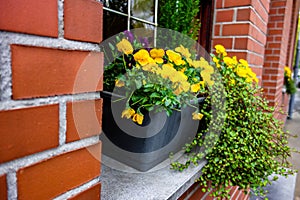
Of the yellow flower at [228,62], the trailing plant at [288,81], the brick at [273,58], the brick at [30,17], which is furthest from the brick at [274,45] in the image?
the brick at [30,17]

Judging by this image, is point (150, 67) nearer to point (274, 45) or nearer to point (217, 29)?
point (217, 29)

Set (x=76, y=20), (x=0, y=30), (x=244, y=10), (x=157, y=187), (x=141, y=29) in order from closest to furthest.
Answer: (x=0, y=30) < (x=76, y=20) < (x=157, y=187) < (x=141, y=29) < (x=244, y=10)

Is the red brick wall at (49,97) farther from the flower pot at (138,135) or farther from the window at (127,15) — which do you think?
the window at (127,15)

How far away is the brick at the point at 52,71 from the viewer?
14.0 inches

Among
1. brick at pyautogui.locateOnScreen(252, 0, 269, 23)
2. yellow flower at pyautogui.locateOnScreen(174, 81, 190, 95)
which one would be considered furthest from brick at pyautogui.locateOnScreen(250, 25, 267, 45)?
yellow flower at pyautogui.locateOnScreen(174, 81, 190, 95)

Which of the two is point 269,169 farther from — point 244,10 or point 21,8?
point 21,8

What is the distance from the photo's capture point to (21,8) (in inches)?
13.4

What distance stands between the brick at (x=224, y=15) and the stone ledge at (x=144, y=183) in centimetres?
114

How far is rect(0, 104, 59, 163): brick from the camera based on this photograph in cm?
35

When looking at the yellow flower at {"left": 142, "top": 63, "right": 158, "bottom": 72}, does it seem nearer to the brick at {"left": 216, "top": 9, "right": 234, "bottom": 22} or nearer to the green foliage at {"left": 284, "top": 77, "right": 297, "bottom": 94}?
the brick at {"left": 216, "top": 9, "right": 234, "bottom": 22}

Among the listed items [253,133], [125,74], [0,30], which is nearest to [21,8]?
[0,30]

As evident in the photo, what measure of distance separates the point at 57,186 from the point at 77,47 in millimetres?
270

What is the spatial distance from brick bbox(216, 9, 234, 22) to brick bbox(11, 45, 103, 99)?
4.47ft

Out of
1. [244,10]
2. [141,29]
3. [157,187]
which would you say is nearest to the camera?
[157,187]
